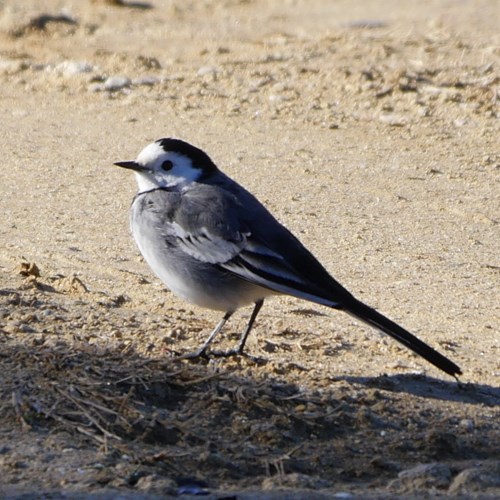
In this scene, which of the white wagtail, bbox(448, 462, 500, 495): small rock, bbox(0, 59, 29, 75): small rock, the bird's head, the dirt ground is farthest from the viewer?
bbox(0, 59, 29, 75): small rock

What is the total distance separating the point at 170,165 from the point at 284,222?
2094 mm

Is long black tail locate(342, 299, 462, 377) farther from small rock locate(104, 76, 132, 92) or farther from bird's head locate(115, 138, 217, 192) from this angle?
small rock locate(104, 76, 132, 92)

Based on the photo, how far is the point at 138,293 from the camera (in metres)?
7.42

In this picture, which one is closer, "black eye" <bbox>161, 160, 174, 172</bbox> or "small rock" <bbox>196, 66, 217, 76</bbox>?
"black eye" <bbox>161, 160, 174, 172</bbox>

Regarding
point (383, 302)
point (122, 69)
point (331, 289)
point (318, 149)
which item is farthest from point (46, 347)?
point (122, 69)

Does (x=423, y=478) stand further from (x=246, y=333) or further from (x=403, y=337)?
(x=246, y=333)

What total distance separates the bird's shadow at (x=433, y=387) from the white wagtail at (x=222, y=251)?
0.84 ft

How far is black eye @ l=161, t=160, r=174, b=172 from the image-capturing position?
6.79m

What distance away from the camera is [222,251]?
20.8 ft

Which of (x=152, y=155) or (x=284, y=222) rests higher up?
(x=152, y=155)

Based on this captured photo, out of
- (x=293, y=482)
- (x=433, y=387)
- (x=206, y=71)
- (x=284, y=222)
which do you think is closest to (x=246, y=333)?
(x=433, y=387)

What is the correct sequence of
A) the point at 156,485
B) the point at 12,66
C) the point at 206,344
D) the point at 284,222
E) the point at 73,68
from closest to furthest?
the point at 156,485 < the point at 206,344 < the point at 284,222 < the point at 73,68 < the point at 12,66

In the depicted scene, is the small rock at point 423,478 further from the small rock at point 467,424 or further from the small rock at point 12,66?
the small rock at point 12,66

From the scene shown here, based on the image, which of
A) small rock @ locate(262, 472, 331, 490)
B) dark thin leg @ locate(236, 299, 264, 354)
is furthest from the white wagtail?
small rock @ locate(262, 472, 331, 490)
